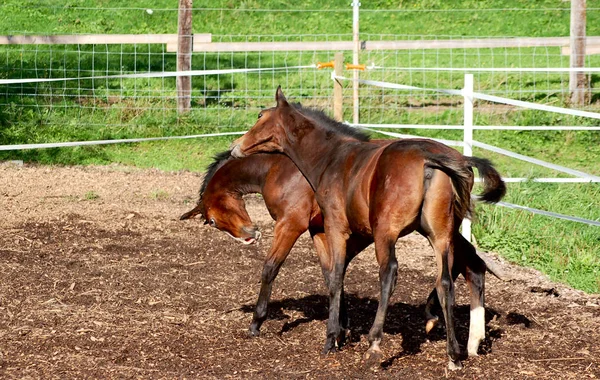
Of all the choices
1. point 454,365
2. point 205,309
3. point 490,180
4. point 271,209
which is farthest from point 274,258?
point 490,180

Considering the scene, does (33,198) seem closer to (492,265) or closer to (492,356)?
(492,265)

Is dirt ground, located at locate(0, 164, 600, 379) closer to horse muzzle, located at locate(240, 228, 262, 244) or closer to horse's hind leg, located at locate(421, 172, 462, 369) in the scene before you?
horse's hind leg, located at locate(421, 172, 462, 369)

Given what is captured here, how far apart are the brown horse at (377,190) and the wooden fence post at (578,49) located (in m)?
7.71

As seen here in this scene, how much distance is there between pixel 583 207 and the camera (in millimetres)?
8344

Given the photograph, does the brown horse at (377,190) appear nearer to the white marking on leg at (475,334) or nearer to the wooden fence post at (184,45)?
the white marking on leg at (475,334)

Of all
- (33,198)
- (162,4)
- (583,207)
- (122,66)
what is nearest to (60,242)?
(33,198)

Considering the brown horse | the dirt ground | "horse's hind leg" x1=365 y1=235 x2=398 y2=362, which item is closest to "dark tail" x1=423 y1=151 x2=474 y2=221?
the brown horse

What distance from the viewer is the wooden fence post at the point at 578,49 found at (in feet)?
39.9

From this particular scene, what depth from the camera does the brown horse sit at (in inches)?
183

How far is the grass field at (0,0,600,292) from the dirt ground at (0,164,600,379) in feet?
3.87

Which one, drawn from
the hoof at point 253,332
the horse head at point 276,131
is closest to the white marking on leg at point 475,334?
the hoof at point 253,332

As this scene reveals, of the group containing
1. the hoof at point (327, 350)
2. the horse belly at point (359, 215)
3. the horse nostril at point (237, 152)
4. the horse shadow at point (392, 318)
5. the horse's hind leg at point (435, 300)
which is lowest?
the horse shadow at point (392, 318)

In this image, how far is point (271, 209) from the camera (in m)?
5.79

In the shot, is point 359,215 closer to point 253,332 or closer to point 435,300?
point 435,300
